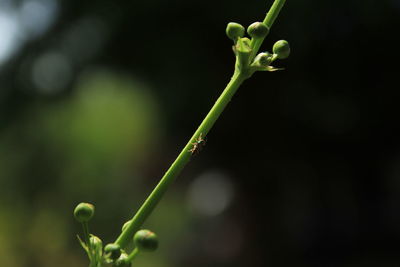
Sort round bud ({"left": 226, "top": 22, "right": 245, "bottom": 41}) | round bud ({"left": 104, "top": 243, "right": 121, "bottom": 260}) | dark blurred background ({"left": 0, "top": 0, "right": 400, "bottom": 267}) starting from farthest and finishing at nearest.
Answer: dark blurred background ({"left": 0, "top": 0, "right": 400, "bottom": 267})
round bud ({"left": 226, "top": 22, "right": 245, "bottom": 41})
round bud ({"left": 104, "top": 243, "right": 121, "bottom": 260})

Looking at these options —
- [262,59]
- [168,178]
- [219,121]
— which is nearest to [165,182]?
[168,178]

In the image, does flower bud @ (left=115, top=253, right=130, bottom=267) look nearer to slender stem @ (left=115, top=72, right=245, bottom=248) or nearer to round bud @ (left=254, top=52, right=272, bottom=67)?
slender stem @ (left=115, top=72, right=245, bottom=248)

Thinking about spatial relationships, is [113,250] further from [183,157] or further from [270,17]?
[270,17]

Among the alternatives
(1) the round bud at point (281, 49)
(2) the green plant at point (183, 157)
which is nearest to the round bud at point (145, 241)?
(2) the green plant at point (183, 157)

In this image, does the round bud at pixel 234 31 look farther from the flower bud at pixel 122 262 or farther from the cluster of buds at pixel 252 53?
the flower bud at pixel 122 262

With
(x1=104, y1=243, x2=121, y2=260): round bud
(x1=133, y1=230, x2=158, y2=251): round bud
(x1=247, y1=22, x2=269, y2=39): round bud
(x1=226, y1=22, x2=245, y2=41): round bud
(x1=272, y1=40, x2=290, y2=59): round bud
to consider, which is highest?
(x1=247, y1=22, x2=269, y2=39): round bud

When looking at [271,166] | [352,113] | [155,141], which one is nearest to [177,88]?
[155,141]

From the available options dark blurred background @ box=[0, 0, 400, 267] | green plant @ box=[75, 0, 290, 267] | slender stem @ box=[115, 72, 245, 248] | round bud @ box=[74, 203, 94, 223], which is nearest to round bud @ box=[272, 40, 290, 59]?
green plant @ box=[75, 0, 290, 267]
